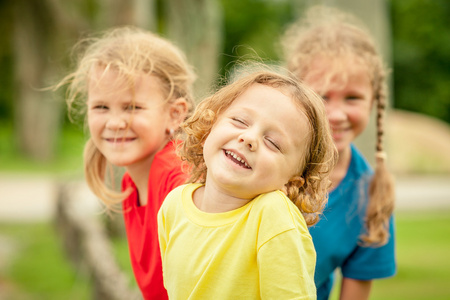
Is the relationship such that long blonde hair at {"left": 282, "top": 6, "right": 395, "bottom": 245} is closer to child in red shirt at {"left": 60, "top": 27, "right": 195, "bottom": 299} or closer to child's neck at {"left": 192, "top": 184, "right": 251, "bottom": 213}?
child in red shirt at {"left": 60, "top": 27, "right": 195, "bottom": 299}

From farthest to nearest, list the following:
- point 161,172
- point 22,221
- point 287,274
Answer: point 22,221, point 161,172, point 287,274

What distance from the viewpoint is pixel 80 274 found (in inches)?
241

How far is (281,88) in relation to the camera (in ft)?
5.80

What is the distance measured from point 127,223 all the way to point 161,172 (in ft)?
1.12

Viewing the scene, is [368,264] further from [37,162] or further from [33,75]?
[33,75]

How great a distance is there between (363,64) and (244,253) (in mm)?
1203

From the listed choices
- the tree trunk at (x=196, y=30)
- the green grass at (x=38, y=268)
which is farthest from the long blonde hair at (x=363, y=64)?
the tree trunk at (x=196, y=30)

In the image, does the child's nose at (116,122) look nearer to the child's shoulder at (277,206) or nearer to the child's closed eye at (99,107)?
the child's closed eye at (99,107)

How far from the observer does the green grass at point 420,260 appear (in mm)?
5754

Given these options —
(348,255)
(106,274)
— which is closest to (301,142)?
(348,255)

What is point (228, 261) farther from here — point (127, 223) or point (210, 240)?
point (127, 223)

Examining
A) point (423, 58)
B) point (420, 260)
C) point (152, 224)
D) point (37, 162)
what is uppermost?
point (152, 224)

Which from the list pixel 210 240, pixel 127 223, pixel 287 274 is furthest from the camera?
pixel 127 223

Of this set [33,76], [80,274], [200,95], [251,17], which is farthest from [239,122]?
[251,17]
